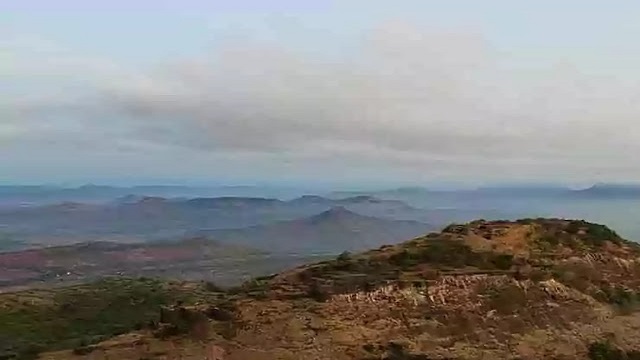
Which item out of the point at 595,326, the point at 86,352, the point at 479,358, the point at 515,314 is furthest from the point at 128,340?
the point at 595,326

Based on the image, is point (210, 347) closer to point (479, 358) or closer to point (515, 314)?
point (479, 358)

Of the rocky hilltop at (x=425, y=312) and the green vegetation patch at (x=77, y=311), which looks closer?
the rocky hilltop at (x=425, y=312)

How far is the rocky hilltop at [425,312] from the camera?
39.0m

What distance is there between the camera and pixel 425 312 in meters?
43.3

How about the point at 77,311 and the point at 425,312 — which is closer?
the point at 425,312

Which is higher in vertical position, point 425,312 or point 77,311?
point 425,312

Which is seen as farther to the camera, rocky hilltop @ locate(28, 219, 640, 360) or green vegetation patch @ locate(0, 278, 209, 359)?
green vegetation patch @ locate(0, 278, 209, 359)

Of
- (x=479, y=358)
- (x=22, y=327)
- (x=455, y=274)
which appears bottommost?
(x=22, y=327)

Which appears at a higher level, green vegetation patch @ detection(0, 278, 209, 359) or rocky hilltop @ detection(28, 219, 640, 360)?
rocky hilltop @ detection(28, 219, 640, 360)

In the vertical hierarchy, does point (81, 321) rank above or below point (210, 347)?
below

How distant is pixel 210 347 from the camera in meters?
37.8

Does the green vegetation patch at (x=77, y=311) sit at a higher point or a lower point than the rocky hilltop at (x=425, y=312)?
lower

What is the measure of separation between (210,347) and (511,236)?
89.3ft

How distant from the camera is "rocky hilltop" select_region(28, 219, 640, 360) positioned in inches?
1537
